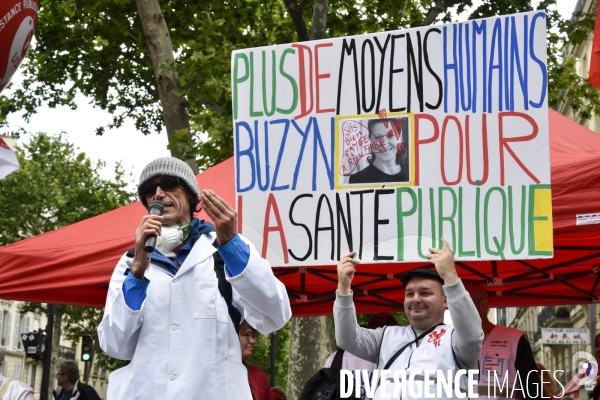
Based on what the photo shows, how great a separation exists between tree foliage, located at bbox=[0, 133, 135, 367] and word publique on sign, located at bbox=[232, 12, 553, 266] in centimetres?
3214

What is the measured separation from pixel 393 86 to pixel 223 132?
650 centimetres

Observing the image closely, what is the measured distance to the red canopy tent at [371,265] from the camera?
5.55m

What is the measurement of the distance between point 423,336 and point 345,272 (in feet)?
1.65

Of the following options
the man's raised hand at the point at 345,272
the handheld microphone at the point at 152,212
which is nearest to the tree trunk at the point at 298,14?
the man's raised hand at the point at 345,272

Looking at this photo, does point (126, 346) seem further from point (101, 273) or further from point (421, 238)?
point (101, 273)

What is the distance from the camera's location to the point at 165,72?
11.7 m

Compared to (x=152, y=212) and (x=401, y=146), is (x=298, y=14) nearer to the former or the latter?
(x=401, y=146)

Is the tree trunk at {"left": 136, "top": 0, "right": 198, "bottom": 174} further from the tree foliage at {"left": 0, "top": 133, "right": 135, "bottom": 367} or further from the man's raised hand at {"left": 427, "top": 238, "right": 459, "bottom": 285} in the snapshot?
the tree foliage at {"left": 0, "top": 133, "right": 135, "bottom": 367}

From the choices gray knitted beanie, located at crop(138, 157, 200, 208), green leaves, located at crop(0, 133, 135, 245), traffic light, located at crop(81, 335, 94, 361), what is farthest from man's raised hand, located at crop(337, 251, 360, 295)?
green leaves, located at crop(0, 133, 135, 245)

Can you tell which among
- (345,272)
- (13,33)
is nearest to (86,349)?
(345,272)

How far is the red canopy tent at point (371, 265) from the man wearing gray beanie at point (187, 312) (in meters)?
2.80

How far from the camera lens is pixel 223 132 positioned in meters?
11.9

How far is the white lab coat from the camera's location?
3.14 m

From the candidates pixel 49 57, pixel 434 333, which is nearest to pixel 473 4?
pixel 49 57
